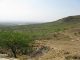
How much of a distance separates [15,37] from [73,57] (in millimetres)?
29637

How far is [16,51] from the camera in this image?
8088 centimetres

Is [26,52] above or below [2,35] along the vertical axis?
below

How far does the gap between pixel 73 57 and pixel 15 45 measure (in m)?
31.5

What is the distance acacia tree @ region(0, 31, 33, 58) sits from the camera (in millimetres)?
76188

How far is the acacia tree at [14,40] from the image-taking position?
250 ft

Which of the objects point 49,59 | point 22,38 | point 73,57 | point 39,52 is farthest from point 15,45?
Result: point 73,57

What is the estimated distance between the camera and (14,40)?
250 ft

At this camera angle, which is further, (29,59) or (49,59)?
(29,59)

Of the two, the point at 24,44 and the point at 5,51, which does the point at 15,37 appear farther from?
the point at 5,51

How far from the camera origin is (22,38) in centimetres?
7756

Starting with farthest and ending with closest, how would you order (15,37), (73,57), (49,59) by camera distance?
(15,37) < (49,59) < (73,57)

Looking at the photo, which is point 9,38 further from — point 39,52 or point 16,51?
point 39,52

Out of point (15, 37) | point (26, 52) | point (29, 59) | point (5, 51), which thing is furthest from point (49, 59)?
point (5, 51)

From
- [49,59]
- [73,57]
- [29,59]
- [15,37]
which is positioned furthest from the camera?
[15,37]
